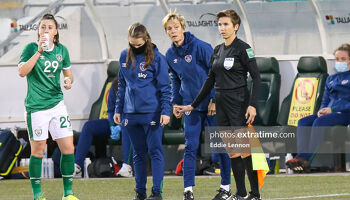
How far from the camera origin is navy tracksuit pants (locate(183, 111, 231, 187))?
9236mm

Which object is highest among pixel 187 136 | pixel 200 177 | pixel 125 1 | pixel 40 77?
pixel 125 1

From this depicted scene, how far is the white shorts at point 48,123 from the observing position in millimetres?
8930

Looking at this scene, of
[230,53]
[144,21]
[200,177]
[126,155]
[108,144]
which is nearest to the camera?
[230,53]

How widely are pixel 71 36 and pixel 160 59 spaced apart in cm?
737

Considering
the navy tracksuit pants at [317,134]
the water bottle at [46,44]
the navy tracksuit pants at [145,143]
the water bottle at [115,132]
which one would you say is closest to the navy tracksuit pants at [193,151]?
the navy tracksuit pants at [145,143]

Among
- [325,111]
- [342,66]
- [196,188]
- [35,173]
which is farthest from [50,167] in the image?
[35,173]

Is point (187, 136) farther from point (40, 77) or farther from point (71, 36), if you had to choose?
point (71, 36)

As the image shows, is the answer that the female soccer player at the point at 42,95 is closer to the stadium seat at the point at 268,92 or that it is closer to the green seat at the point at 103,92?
the stadium seat at the point at 268,92

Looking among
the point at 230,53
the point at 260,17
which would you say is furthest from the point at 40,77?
the point at 260,17

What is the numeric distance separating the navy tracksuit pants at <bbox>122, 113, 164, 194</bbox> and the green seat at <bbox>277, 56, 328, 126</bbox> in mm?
5773

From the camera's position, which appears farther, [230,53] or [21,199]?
[21,199]

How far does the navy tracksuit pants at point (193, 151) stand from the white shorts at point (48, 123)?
3.81ft

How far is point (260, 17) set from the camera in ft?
50.8

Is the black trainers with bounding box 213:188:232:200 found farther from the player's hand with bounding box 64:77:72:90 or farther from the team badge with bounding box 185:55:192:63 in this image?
the player's hand with bounding box 64:77:72:90
